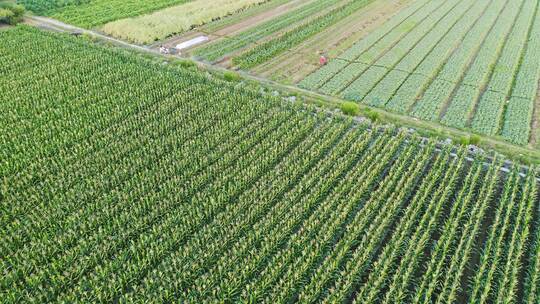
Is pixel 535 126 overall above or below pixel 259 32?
below

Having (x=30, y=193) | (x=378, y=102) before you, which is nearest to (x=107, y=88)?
(x=30, y=193)

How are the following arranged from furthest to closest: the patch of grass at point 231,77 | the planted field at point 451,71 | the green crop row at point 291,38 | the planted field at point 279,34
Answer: the planted field at point 279,34
the green crop row at point 291,38
the patch of grass at point 231,77
the planted field at point 451,71

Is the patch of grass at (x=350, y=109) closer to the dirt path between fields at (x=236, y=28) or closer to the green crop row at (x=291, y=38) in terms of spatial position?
the green crop row at (x=291, y=38)

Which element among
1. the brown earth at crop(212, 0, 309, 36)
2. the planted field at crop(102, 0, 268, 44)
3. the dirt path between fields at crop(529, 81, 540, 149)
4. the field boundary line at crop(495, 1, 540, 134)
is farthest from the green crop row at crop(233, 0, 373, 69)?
the dirt path between fields at crop(529, 81, 540, 149)

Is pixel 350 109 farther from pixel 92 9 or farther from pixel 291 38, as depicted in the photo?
pixel 92 9

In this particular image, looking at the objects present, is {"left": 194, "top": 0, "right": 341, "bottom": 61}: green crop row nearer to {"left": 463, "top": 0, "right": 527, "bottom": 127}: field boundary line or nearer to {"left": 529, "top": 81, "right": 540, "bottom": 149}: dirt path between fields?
{"left": 463, "top": 0, "right": 527, "bottom": 127}: field boundary line

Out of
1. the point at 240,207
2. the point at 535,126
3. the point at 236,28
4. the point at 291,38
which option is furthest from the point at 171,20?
the point at 535,126

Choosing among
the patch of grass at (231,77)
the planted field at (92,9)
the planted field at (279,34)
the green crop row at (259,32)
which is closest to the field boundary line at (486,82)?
the planted field at (279,34)
